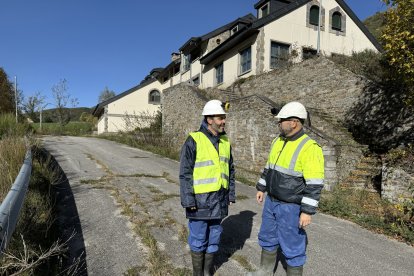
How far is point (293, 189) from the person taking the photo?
3141 mm

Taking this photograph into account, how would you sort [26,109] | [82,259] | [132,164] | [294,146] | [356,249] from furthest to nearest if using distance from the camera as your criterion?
[26,109], [132,164], [356,249], [82,259], [294,146]

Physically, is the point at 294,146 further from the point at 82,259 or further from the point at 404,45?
the point at 404,45

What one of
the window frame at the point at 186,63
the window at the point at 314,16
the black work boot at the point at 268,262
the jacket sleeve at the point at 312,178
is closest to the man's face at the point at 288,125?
the jacket sleeve at the point at 312,178

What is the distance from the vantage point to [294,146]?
10.5ft

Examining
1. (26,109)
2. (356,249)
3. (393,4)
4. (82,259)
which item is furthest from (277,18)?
(26,109)

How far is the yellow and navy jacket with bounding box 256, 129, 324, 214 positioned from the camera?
300 cm

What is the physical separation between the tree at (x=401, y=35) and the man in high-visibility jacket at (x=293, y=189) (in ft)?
16.7

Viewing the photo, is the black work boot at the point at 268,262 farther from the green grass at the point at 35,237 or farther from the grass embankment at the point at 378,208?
the grass embankment at the point at 378,208

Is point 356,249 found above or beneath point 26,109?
beneath

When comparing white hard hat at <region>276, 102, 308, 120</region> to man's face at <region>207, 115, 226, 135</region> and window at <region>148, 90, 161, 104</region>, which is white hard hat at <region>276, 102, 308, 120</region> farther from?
window at <region>148, 90, 161, 104</region>

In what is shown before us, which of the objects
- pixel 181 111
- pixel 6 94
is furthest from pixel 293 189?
pixel 6 94

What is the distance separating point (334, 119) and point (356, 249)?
7700 mm

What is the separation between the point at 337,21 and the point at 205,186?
20895 millimetres

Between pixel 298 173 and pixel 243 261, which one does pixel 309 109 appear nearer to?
pixel 243 261
